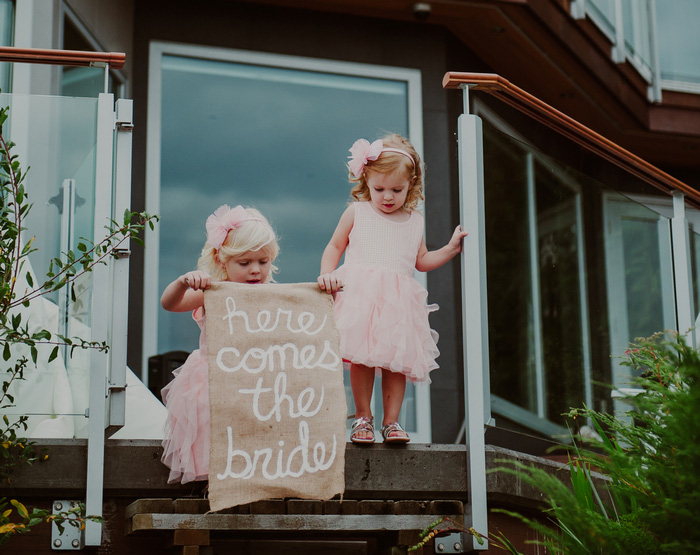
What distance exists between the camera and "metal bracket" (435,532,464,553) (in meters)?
3.86

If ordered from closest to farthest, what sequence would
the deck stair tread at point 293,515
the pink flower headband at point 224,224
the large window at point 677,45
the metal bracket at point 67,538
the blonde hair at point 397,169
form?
the deck stair tread at point 293,515 < the metal bracket at point 67,538 < the pink flower headband at point 224,224 < the blonde hair at point 397,169 < the large window at point 677,45

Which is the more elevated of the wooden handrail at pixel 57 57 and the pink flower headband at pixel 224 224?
the wooden handrail at pixel 57 57

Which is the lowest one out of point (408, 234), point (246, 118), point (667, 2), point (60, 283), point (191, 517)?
point (191, 517)

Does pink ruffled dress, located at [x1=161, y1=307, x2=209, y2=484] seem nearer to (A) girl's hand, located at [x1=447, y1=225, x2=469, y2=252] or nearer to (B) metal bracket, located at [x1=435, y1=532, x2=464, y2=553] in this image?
(B) metal bracket, located at [x1=435, y1=532, x2=464, y2=553]

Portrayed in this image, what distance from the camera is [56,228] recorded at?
384 centimetres

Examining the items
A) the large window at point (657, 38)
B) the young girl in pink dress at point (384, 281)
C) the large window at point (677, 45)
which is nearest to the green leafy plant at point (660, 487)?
the young girl in pink dress at point (384, 281)

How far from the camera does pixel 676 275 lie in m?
5.45

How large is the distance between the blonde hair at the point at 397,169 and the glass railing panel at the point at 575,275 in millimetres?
392

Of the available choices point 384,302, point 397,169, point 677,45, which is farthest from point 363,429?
point 677,45

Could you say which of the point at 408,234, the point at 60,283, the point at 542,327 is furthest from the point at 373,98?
the point at 60,283

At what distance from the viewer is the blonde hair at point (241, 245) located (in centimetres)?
417

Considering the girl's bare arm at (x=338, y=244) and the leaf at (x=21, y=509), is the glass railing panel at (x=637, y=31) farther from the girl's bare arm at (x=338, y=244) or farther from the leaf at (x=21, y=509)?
Result: the leaf at (x=21, y=509)

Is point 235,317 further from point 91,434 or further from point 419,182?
point 419,182

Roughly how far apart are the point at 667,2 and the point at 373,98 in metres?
3.28
